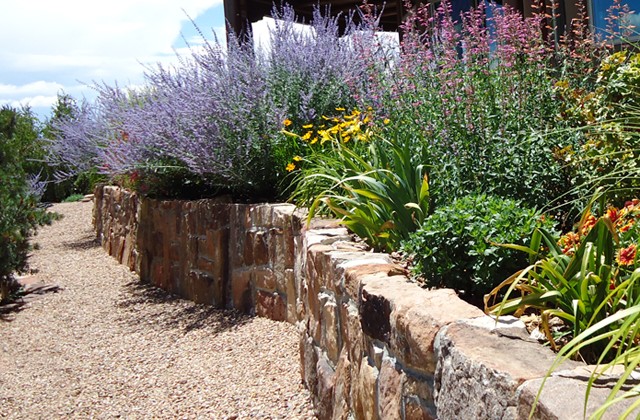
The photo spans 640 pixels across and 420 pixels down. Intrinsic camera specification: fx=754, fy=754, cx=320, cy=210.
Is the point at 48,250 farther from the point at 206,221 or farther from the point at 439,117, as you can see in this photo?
the point at 439,117

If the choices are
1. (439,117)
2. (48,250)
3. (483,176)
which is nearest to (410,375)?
(483,176)

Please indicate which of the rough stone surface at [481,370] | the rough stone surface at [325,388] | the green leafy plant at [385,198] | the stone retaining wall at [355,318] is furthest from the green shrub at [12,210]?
the rough stone surface at [481,370]

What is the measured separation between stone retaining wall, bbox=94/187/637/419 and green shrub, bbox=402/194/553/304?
168 millimetres

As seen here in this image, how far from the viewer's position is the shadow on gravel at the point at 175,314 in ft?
19.4

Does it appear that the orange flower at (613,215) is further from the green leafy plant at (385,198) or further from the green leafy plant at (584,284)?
the green leafy plant at (385,198)

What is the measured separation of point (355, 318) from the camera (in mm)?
3246

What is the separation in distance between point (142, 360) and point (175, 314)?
1.07 meters

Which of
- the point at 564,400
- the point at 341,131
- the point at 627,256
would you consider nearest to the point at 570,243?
the point at 627,256

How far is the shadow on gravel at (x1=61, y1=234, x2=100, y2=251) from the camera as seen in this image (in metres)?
10.7

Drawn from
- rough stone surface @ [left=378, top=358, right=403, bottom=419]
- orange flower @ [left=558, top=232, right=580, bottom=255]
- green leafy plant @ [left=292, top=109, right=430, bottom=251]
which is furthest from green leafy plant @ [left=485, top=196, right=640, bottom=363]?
green leafy plant @ [left=292, top=109, right=430, bottom=251]

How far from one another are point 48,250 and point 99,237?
767 mm

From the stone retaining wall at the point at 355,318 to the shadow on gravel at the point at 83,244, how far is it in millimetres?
3470

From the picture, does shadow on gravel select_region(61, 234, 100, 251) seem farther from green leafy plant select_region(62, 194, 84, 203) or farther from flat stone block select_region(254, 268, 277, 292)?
green leafy plant select_region(62, 194, 84, 203)

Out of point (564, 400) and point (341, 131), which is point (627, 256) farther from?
point (341, 131)
